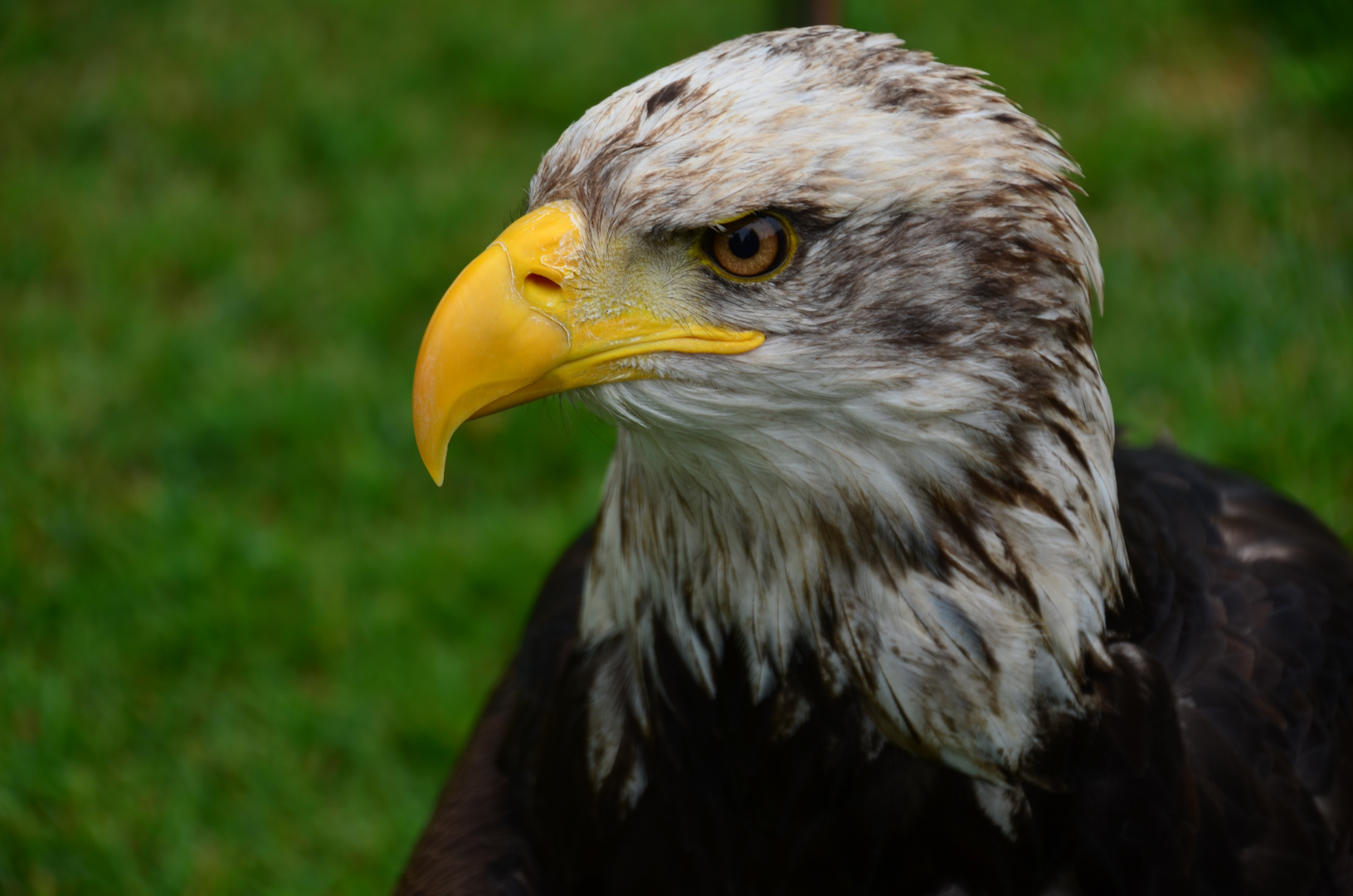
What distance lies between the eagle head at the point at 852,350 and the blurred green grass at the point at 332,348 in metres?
1.15

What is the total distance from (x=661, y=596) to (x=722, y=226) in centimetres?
67

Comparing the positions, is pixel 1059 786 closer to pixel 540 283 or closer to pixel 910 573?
pixel 910 573

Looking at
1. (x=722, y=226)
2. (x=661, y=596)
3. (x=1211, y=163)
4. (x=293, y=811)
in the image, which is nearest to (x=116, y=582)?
(x=293, y=811)

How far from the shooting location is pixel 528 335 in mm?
1838

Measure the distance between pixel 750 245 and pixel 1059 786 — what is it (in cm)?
100

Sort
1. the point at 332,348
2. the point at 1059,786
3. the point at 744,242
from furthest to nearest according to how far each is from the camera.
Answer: the point at 332,348, the point at 1059,786, the point at 744,242

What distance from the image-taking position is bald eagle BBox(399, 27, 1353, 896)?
1810mm

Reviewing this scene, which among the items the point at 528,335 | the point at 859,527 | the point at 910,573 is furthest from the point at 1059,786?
the point at 528,335

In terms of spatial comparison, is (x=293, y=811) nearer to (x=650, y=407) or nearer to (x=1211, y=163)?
(x=650, y=407)

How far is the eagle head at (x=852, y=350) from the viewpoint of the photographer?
5.86 feet

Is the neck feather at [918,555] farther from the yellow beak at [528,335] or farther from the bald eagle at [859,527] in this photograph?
the yellow beak at [528,335]

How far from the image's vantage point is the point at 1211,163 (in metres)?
5.72

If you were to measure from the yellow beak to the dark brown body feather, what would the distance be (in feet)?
1.83

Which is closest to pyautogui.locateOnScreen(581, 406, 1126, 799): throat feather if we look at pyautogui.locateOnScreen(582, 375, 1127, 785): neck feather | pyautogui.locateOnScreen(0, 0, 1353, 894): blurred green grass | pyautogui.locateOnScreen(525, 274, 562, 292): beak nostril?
pyautogui.locateOnScreen(582, 375, 1127, 785): neck feather
